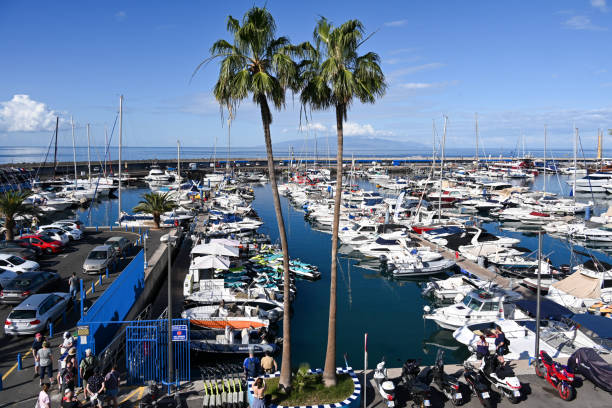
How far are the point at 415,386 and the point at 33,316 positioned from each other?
15481 millimetres

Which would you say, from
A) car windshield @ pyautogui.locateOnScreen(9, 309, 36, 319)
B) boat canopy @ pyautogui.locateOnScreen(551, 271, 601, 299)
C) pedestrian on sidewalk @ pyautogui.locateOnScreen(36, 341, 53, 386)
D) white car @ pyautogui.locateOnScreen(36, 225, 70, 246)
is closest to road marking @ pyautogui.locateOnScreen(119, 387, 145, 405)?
pedestrian on sidewalk @ pyautogui.locateOnScreen(36, 341, 53, 386)

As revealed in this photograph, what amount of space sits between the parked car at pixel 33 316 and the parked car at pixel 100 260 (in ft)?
23.7

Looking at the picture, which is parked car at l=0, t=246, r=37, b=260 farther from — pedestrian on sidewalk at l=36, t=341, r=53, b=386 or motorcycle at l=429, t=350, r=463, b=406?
motorcycle at l=429, t=350, r=463, b=406

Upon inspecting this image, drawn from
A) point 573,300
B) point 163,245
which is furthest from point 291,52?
point 163,245

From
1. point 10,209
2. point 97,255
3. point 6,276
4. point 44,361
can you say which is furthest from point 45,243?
point 44,361

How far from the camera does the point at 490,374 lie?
46.5ft

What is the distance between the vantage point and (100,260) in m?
26.7

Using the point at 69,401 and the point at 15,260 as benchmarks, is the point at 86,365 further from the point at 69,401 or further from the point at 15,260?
the point at 15,260

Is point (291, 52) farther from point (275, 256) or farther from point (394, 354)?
point (275, 256)

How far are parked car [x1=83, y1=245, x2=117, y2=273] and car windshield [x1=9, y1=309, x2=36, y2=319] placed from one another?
836 centimetres

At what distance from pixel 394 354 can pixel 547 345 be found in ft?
22.9

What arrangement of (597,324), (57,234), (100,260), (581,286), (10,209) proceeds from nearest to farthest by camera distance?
1. (597,324)
2. (581,286)
3. (100,260)
4. (57,234)
5. (10,209)

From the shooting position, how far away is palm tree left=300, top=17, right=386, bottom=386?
492 inches

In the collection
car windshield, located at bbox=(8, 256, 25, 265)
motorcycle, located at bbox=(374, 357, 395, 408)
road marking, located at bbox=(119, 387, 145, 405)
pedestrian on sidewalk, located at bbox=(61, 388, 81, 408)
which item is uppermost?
car windshield, located at bbox=(8, 256, 25, 265)
